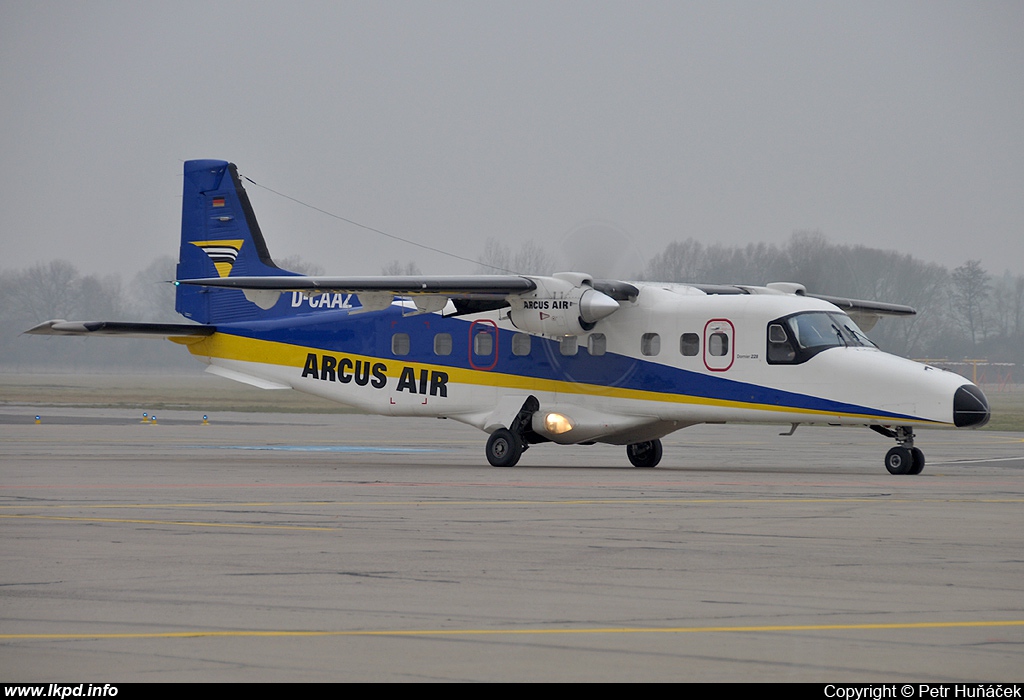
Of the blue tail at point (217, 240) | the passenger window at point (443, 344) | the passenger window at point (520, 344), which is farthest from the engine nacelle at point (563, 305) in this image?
the blue tail at point (217, 240)

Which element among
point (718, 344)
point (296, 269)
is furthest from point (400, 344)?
point (296, 269)

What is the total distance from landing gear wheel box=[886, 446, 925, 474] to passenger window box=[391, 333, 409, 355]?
911 centimetres

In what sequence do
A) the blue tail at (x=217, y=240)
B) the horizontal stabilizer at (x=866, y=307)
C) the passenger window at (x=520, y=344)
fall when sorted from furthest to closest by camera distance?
the blue tail at (x=217, y=240) → the horizontal stabilizer at (x=866, y=307) → the passenger window at (x=520, y=344)

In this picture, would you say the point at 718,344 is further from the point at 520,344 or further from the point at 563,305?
the point at 520,344

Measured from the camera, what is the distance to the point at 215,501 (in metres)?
13.0

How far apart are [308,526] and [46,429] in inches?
911

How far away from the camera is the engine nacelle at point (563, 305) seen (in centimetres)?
1988

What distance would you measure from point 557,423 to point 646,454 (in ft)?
7.58

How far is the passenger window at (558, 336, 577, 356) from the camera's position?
20.7 meters

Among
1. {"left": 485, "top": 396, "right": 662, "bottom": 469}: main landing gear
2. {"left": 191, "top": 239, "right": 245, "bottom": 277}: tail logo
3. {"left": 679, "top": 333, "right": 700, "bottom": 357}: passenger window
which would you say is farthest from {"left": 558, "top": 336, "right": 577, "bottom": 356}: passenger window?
{"left": 191, "top": 239, "right": 245, "bottom": 277}: tail logo

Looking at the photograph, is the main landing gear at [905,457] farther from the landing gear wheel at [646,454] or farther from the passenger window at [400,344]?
the passenger window at [400,344]

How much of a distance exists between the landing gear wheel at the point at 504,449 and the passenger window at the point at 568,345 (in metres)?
1.75

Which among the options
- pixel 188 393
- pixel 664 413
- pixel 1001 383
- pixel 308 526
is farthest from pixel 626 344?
pixel 1001 383

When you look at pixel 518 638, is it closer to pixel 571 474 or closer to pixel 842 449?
pixel 571 474
